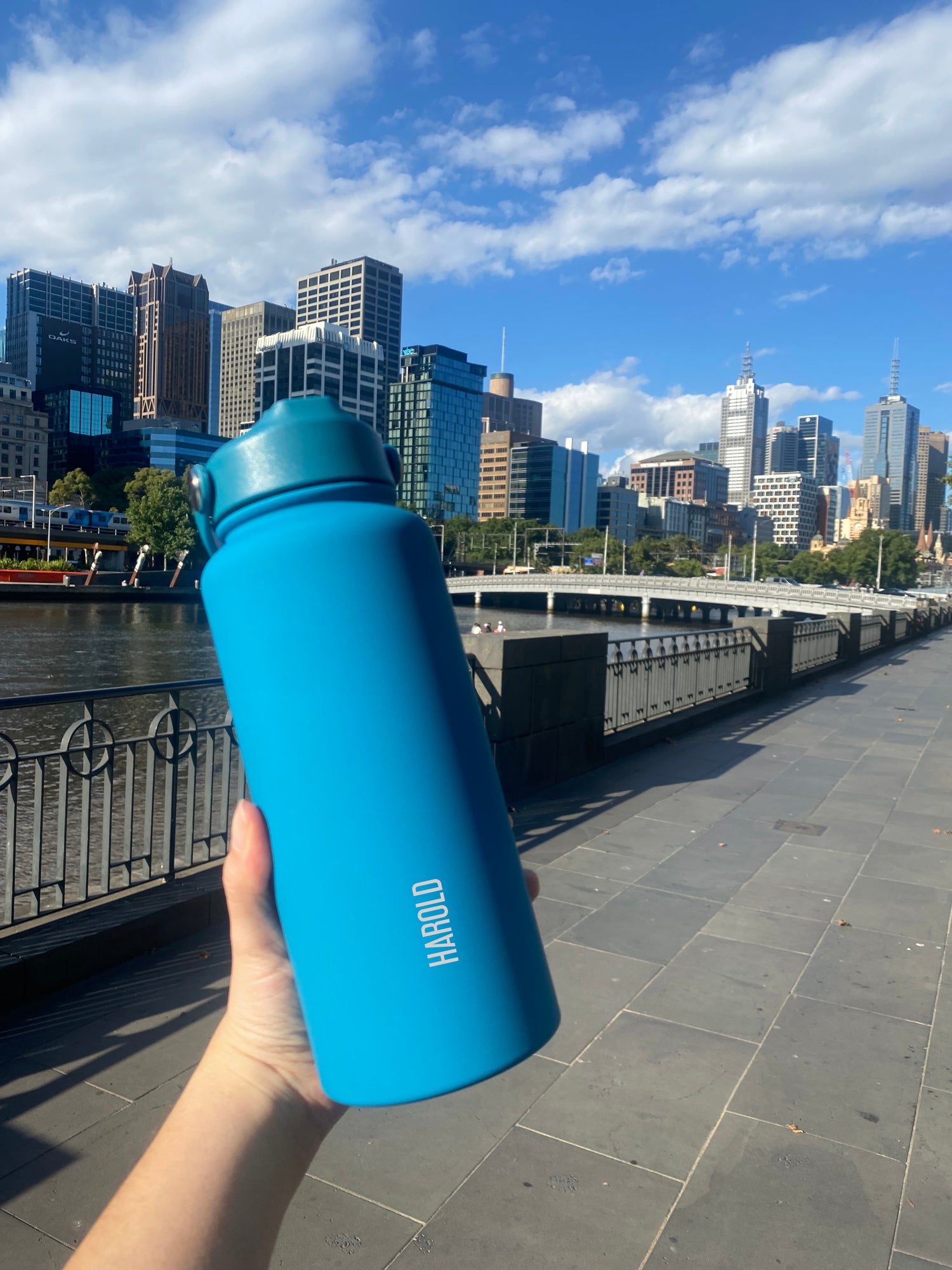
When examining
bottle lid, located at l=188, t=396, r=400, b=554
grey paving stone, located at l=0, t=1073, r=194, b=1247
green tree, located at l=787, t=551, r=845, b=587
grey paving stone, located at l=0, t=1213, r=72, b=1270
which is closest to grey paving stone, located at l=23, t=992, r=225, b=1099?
grey paving stone, located at l=0, t=1073, r=194, b=1247

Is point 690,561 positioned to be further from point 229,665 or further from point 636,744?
point 229,665

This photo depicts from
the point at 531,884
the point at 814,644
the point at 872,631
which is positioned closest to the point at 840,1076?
the point at 531,884

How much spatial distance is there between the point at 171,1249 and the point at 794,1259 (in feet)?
7.27

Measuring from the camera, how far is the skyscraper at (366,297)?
7969 centimetres

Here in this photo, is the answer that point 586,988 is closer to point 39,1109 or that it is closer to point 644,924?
point 644,924

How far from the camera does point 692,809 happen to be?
7.63 meters

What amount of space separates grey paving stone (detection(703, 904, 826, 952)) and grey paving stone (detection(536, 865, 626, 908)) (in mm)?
629

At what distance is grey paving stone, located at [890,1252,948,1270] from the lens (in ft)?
8.30

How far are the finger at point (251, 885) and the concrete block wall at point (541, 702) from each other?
5798 mm

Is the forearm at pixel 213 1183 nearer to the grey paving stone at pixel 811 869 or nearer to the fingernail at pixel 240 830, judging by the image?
the fingernail at pixel 240 830

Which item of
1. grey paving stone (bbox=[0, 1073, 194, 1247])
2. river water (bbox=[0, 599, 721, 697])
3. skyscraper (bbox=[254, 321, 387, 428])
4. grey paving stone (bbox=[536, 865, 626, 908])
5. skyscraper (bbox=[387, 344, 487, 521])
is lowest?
river water (bbox=[0, 599, 721, 697])

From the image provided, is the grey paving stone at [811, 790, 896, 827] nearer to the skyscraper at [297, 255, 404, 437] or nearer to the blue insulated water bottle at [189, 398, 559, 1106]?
the blue insulated water bottle at [189, 398, 559, 1106]

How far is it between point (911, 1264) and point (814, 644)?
17.9m

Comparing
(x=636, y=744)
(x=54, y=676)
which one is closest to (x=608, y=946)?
(x=636, y=744)
